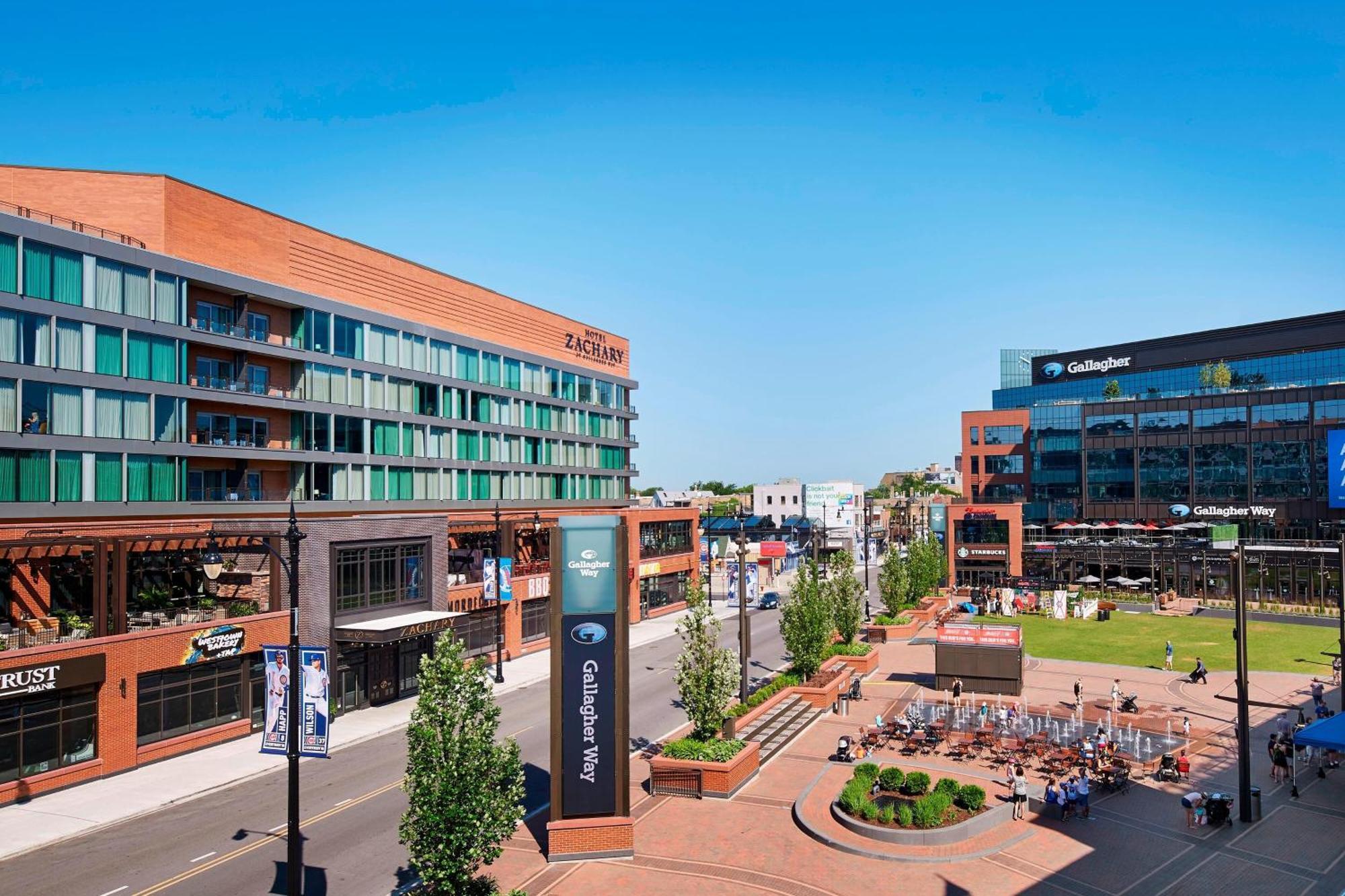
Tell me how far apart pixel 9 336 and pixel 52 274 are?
292cm

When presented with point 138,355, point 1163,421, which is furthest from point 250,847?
point 1163,421

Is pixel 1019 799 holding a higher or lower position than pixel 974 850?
higher

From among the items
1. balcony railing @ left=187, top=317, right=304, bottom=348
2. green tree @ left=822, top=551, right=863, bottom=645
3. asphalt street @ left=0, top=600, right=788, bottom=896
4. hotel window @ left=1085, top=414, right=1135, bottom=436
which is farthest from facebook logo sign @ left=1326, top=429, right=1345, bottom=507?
balcony railing @ left=187, top=317, right=304, bottom=348

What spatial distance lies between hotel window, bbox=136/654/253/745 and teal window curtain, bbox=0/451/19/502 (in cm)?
845

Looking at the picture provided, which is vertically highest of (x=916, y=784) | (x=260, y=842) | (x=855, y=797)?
(x=855, y=797)

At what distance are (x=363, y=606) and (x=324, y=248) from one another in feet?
65.8

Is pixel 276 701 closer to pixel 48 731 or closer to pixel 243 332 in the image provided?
pixel 48 731

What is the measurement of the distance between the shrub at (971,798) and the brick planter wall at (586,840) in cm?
942

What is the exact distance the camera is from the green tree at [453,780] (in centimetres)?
1875

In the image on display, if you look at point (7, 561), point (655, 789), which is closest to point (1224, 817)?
point (655, 789)

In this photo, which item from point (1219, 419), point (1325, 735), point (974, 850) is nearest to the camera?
point (974, 850)

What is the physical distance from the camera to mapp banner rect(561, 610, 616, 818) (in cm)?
2412

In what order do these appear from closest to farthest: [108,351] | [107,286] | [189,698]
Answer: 1. [189,698]
2. [107,286]
3. [108,351]

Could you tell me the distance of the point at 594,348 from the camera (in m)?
79.6
